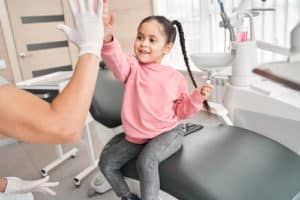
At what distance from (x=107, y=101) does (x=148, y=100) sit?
316 mm

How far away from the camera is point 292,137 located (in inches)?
49.8

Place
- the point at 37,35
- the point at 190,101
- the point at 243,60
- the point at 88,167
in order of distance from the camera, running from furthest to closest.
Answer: the point at 37,35 < the point at 88,167 < the point at 243,60 < the point at 190,101

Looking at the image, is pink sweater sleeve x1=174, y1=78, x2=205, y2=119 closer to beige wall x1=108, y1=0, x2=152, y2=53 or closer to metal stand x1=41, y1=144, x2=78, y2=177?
metal stand x1=41, y1=144, x2=78, y2=177

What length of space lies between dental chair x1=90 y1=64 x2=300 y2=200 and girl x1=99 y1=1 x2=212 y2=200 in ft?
0.18

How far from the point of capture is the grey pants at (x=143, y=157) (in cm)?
110

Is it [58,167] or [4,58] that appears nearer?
[58,167]

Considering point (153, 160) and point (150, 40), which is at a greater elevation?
point (150, 40)

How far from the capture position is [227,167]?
106 cm

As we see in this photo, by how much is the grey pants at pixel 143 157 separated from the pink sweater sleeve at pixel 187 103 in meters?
0.09

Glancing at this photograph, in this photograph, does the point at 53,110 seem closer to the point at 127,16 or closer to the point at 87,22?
the point at 87,22

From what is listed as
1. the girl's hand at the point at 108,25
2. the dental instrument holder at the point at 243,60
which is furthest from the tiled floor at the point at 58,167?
the girl's hand at the point at 108,25

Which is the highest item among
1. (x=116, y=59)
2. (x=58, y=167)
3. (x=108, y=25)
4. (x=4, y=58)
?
(x=108, y=25)

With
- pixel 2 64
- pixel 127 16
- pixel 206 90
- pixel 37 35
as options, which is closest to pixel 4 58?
pixel 2 64

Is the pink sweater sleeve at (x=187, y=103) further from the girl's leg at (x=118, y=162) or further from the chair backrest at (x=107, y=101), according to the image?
the chair backrest at (x=107, y=101)
